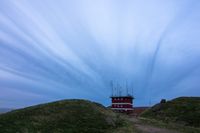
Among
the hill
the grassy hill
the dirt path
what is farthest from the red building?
the dirt path

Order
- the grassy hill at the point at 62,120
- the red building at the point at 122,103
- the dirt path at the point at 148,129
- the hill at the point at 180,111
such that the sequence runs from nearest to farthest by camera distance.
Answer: the grassy hill at the point at 62,120 < the dirt path at the point at 148,129 < the hill at the point at 180,111 < the red building at the point at 122,103

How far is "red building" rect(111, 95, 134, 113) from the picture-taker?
50.3 metres

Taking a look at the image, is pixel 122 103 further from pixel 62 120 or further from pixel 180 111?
pixel 62 120

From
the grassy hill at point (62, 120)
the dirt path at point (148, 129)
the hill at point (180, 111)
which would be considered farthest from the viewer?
the hill at point (180, 111)

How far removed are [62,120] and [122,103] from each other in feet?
75.2

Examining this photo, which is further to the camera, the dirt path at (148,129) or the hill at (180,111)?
the hill at (180,111)

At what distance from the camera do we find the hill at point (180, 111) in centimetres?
4103

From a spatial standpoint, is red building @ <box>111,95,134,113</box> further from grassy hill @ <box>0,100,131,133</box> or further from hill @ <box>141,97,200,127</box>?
grassy hill @ <box>0,100,131,133</box>

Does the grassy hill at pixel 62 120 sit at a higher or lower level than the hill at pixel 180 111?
lower

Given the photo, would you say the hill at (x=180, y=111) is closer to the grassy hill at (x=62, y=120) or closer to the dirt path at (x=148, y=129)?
the dirt path at (x=148, y=129)

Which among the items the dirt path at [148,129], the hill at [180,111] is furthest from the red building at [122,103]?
the dirt path at [148,129]

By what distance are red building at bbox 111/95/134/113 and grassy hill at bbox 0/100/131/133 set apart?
14.4 m

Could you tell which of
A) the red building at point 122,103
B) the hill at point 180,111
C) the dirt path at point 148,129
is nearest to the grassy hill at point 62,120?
the dirt path at point 148,129

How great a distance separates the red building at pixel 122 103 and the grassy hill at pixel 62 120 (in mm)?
14383
